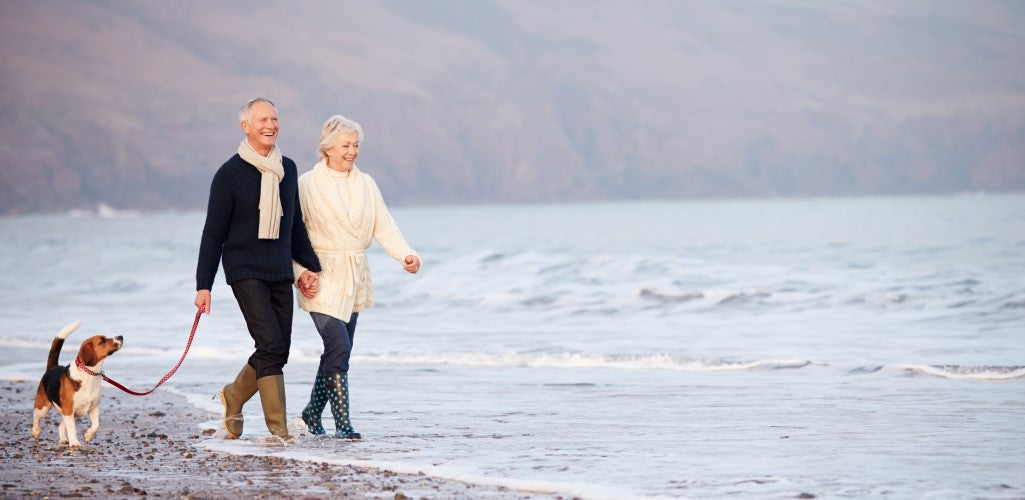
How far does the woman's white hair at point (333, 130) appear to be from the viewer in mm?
5902

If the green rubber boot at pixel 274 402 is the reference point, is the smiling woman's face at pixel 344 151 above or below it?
above

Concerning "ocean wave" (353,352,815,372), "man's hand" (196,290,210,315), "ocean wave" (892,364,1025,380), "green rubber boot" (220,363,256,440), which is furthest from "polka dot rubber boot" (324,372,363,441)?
"ocean wave" (892,364,1025,380)

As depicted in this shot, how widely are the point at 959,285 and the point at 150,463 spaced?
14.9 meters

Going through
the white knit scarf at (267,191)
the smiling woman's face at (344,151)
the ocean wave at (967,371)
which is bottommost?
the ocean wave at (967,371)

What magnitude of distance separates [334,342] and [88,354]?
1.28m

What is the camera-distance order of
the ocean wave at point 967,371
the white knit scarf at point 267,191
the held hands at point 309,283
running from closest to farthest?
1. the white knit scarf at point 267,191
2. the held hands at point 309,283
3. the ocean wave at point 967,371

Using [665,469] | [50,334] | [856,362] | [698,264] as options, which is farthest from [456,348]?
[698,264]

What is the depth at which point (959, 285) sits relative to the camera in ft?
58.1

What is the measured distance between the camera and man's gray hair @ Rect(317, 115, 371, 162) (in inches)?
232

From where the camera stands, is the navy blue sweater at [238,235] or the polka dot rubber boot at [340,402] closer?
the navy blue sweater at [238,235]

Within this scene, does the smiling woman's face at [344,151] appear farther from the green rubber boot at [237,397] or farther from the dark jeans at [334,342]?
the green rubber boot at [237,397]

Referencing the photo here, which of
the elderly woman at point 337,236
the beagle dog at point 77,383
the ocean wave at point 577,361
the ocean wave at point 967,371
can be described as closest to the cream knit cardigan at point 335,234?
the elderly woman at point 337,236

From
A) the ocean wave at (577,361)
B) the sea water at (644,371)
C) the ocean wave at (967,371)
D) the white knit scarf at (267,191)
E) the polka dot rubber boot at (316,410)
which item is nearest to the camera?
the sea water at (644,371)

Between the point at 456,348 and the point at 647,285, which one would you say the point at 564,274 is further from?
the point at 456,348
